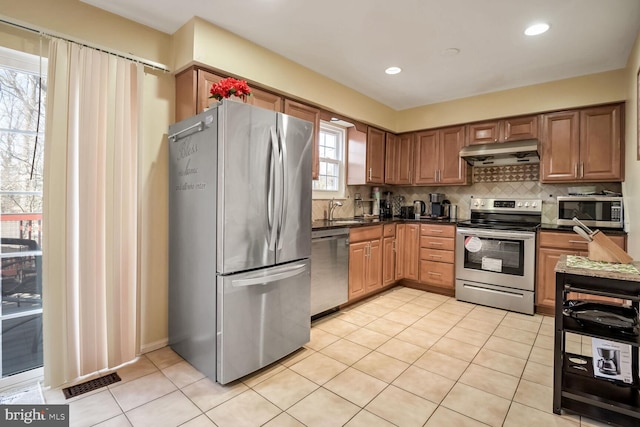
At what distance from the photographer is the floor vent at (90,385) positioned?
1.94 meters

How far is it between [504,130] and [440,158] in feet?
2.74

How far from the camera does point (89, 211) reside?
212cm

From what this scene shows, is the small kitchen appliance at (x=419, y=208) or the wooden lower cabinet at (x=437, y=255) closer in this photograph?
the wooden lower cabinet at (x=437, y=255)

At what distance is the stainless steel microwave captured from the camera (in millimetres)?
3180

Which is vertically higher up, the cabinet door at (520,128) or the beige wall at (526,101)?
the beige wall at (526,101)

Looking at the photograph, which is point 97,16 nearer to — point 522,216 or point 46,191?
point 46,191

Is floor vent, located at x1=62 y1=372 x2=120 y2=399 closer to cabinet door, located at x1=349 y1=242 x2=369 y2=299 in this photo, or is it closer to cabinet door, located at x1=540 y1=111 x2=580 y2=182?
cabinet door, located at x1=349 y1=242 x2=369 y2=299

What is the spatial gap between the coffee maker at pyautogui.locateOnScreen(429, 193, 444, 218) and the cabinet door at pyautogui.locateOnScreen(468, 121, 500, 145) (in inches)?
33.6

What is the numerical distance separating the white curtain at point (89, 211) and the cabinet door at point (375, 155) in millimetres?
2827

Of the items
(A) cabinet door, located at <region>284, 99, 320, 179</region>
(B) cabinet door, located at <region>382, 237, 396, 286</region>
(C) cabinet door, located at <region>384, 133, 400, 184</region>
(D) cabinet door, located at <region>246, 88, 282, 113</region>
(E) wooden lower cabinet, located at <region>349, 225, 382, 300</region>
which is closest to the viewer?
(D) cabinet door, located at <region>246, 88, 282, 113</region>

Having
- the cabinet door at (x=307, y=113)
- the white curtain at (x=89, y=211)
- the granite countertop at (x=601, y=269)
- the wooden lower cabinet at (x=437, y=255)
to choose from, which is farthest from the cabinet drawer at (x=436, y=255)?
the white curtain at (x=89, y=211)

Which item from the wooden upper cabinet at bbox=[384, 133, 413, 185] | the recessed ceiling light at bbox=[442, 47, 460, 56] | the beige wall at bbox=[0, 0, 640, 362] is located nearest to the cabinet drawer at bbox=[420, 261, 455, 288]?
the wooden upper cabinet at bbox=[384, 133, 413, 185]

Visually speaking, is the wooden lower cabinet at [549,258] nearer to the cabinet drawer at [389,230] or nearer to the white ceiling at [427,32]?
the cabinet drawer at [389,230]

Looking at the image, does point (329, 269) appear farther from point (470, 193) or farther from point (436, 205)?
point (470, 193)
